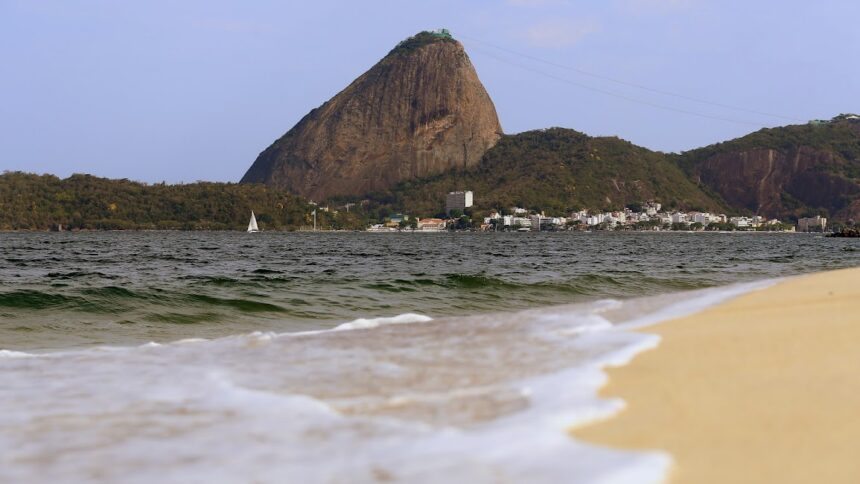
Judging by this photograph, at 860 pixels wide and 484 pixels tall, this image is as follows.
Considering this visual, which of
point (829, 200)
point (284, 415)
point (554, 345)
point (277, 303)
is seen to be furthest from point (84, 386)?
point (829, 200)

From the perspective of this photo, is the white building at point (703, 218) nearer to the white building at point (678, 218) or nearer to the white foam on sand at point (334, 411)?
the white building at point (678, 218)

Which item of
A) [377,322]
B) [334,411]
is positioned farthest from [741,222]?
[334,411]

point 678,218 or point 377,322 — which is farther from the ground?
point 678,218

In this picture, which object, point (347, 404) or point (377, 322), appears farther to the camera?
point (377, 322)

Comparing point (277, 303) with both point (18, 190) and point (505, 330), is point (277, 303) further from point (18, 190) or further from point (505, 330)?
point (18, 190)

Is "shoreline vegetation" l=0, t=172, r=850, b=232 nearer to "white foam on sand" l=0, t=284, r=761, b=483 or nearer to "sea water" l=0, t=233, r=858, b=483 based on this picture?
"sea water" l=0, t=233, r=858, b=483

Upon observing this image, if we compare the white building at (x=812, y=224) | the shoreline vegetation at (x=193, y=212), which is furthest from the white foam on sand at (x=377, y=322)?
the white building at (x=812, y=224)

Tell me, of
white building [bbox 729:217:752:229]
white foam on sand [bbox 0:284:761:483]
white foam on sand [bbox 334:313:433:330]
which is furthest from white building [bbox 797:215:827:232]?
white foam on sand [bbox 0:284:761:483]

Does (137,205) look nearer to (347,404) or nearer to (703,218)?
(703,218)
